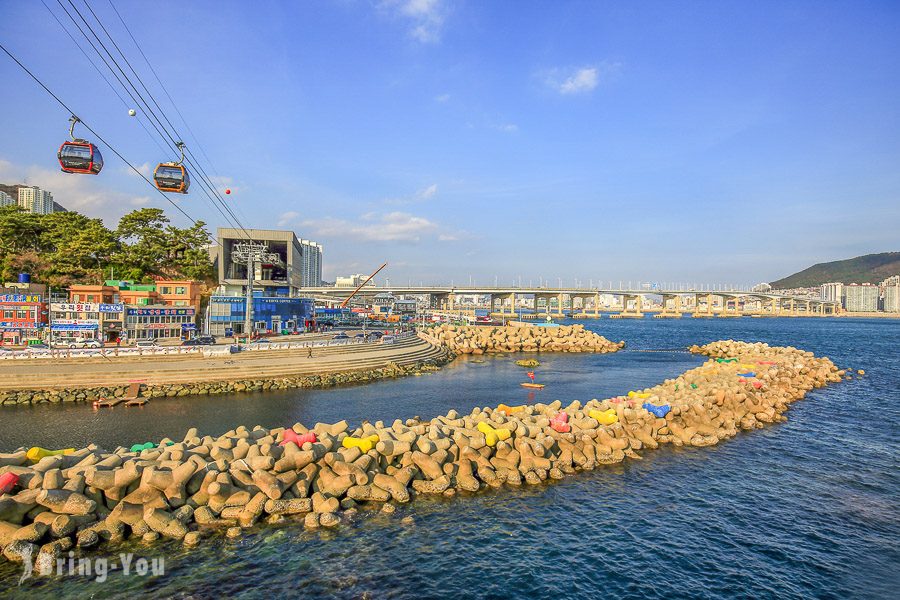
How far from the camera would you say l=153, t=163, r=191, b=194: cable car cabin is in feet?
69.8

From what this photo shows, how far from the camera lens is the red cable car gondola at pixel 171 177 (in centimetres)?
2128

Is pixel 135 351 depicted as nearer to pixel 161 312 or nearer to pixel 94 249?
pixel 161 312

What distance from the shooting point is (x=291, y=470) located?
15.2 metres

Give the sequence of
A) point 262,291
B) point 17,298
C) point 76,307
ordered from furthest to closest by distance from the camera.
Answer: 1. point 262,291
2. point 76,307
3. point 17,298

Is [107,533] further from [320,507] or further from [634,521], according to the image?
[634,521]

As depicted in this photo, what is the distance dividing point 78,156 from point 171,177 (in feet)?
13.4

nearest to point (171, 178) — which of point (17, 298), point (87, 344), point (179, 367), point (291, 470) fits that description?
point (291, 470)

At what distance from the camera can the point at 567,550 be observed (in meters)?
13.0

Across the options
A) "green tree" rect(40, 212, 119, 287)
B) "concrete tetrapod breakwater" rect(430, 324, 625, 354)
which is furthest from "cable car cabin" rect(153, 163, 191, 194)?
"concrete tetrapod breakwater" rect(430, 324, 625, 354)

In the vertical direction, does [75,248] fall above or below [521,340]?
above

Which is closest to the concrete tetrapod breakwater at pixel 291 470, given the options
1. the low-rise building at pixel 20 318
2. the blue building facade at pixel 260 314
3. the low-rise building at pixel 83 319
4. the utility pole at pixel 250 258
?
the utility pole at pixel 250 258

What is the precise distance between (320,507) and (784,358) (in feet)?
149

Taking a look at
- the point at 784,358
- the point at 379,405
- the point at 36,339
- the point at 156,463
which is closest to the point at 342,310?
the point at 36,339

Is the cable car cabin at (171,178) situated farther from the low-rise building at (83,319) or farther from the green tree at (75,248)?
the green tree at (75,248)
